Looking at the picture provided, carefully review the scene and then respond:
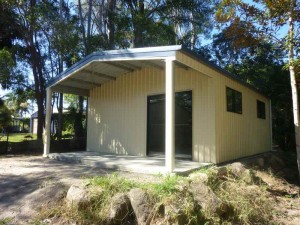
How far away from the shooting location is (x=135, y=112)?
8.99 m

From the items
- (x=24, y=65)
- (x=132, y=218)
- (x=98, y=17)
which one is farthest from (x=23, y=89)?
Answer: (x=132, y=218)

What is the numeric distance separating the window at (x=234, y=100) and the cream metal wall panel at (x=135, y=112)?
3.82ft

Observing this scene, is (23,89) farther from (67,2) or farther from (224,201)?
(224,201)

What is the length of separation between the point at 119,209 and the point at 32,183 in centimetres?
237


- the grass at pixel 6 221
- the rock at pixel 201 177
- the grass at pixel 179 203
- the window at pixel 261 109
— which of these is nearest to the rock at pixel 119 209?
the grass at pixel 179 203

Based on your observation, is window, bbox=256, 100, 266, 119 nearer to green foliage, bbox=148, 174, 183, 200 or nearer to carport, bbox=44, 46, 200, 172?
carport, bbox=44, 46, 200, 172

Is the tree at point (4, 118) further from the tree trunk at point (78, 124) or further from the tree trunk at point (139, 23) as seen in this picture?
the tree trunk at point (139, 23)

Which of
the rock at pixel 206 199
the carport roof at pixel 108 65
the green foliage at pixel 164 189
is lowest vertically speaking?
the rock at pixel 206 199

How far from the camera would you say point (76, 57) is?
12500mm

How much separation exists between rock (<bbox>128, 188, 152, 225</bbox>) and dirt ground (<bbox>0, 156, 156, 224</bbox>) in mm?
1152

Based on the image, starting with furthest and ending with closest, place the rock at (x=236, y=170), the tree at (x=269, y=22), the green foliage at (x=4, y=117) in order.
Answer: the green foliage at (x=4, y=117), the tree at (x=269, y=22), the rock at (x=236, y=170)

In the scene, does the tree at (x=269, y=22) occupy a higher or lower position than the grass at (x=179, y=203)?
higher

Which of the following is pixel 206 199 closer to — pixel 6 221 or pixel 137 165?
pixel 137 165

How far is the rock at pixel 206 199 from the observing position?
4.05 metres
